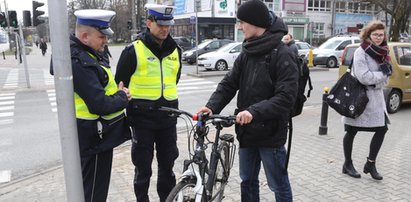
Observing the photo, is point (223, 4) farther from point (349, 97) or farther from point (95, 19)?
point (95, 19)

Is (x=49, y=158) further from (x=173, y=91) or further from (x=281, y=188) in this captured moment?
(x=281, y=188)

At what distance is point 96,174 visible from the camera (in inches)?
115

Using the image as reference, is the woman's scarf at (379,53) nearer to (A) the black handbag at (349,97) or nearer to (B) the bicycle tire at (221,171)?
(A) the black handbag at (349,97)

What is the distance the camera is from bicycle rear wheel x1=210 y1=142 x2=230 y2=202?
123 inches

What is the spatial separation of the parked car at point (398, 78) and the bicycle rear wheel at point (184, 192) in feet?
24.8

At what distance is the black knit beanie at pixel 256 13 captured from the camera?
2842 mm

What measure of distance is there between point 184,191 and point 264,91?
3.01ft

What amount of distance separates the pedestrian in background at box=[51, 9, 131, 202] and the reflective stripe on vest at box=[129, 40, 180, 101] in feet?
1.41

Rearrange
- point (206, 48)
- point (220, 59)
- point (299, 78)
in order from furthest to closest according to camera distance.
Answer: point (206, 48)
point (220, 59)
point (299, 78)

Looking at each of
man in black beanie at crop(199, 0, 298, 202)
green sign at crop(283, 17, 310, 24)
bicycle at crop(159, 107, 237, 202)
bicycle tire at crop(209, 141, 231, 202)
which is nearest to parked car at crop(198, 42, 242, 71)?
bicycle tire at crop(209, 141, 231, 202)

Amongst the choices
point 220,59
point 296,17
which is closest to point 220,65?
point 220,59

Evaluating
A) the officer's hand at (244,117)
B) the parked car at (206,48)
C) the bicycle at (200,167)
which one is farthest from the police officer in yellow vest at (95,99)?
the parked car at (206,48)

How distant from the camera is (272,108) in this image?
2.76 m

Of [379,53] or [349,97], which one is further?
[349,97]
